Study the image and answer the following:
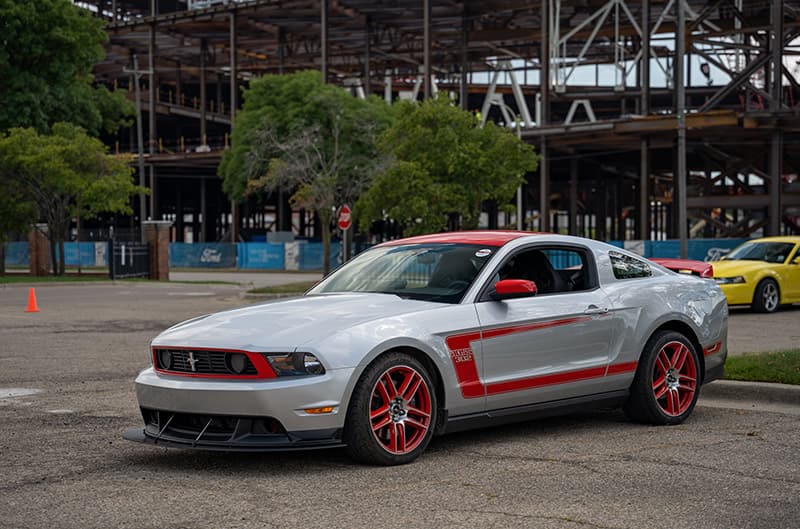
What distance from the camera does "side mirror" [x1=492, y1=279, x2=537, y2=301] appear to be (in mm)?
7289

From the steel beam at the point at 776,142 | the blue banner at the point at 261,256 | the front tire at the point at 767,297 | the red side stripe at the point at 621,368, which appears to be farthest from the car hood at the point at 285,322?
the blue banner at the point at 261,256

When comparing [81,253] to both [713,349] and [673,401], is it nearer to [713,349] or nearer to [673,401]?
[713,349]

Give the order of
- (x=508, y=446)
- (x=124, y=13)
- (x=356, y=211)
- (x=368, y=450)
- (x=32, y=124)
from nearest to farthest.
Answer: (x=368, y=450), (x=508, y=446), (x=356, y=211), (x=32, y=124), (x=124, y=13)

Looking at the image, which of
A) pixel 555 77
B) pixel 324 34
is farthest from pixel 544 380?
pixel 324 34

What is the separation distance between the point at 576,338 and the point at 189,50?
79.0 meters

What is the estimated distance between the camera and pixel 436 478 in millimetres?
6375

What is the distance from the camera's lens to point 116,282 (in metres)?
39.5

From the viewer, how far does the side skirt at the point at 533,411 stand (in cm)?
711

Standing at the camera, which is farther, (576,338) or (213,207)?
(213,207)

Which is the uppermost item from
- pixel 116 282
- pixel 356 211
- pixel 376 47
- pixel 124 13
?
pixel 124 13

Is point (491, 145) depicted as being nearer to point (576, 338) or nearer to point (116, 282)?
point (116, 282)

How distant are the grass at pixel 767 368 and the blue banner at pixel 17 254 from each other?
62.8 meters

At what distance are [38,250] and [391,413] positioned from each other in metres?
42.4

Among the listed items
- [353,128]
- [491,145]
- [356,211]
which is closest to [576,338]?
[491,145]
